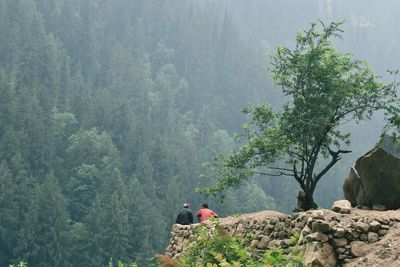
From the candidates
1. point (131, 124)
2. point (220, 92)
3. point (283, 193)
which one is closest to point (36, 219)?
point (131, 124)

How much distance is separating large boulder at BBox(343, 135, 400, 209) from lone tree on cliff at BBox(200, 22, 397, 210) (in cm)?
317

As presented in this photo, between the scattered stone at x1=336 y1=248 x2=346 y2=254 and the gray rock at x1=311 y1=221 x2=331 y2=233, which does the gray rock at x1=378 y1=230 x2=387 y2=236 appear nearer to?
the scattered stone at x1=336 y1=248 x2=346 y2=254

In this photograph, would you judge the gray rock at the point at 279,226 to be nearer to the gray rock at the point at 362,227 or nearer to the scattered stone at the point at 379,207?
the gray rock at the point at 362,227

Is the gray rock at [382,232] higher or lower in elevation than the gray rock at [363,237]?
higher

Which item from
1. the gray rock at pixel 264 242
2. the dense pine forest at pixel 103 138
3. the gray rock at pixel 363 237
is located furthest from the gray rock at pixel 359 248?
the dense pine forest at pixel 103 138

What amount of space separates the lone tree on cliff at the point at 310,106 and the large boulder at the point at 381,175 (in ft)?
10.4

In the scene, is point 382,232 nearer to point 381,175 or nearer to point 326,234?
point 326,234

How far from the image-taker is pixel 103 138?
112 metres

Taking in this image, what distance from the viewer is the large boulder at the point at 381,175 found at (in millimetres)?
16375

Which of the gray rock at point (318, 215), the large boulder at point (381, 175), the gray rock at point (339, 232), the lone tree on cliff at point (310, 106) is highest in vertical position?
the lone tree on cliff at point (310, 106)

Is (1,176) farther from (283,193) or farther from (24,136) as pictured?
(283,193)

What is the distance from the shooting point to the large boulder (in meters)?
16.4

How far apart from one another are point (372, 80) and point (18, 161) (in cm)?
7912

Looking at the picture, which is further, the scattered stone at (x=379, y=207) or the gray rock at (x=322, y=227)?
the scattered stone at (x=379, y=207)
